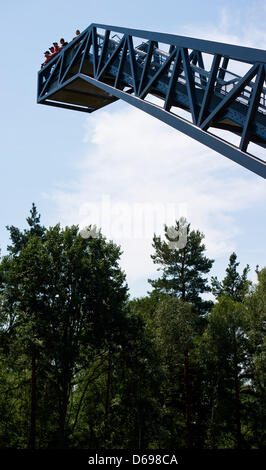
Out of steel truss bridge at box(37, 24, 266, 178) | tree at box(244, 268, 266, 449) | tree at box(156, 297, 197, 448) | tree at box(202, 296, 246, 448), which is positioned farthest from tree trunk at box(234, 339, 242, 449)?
steel truss bridge at box(37, 24, 266, 178)

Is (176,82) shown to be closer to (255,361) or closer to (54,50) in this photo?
(54,50)

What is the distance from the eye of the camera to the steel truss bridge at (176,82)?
9.80 meters

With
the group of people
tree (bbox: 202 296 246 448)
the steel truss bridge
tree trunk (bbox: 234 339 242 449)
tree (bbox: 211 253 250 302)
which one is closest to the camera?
the steel truss bridge

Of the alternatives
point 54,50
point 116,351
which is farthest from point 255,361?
point 54,50

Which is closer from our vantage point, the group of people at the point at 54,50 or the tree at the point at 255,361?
the group of people at the point at 54,50

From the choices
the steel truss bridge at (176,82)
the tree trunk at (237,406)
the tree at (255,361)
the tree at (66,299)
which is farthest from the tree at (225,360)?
the steel truss bridge at (176,82)

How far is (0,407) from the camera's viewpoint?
29.4 m

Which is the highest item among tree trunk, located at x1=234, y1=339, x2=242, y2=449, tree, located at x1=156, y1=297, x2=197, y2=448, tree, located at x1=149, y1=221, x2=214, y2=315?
tree, located at x1=149, y1=221, x2=214, y2=315

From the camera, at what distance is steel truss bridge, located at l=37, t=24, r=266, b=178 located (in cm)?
980

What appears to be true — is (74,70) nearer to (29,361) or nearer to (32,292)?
(32,292)

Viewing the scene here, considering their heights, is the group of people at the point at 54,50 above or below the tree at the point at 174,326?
above

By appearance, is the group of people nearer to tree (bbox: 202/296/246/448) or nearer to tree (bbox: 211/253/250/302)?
tree (bbox: 202/296/246/448)

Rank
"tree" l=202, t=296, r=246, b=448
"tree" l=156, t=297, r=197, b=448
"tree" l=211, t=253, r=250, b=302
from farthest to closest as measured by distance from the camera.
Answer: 1. "tree" l=211, t=253, r=250, b=302
2. "tree" l=202, t=296, r=246, b=448
3. "tree" l=156, t=297, r=197, b=448

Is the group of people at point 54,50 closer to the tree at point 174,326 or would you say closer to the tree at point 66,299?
the tree at point 66,299
